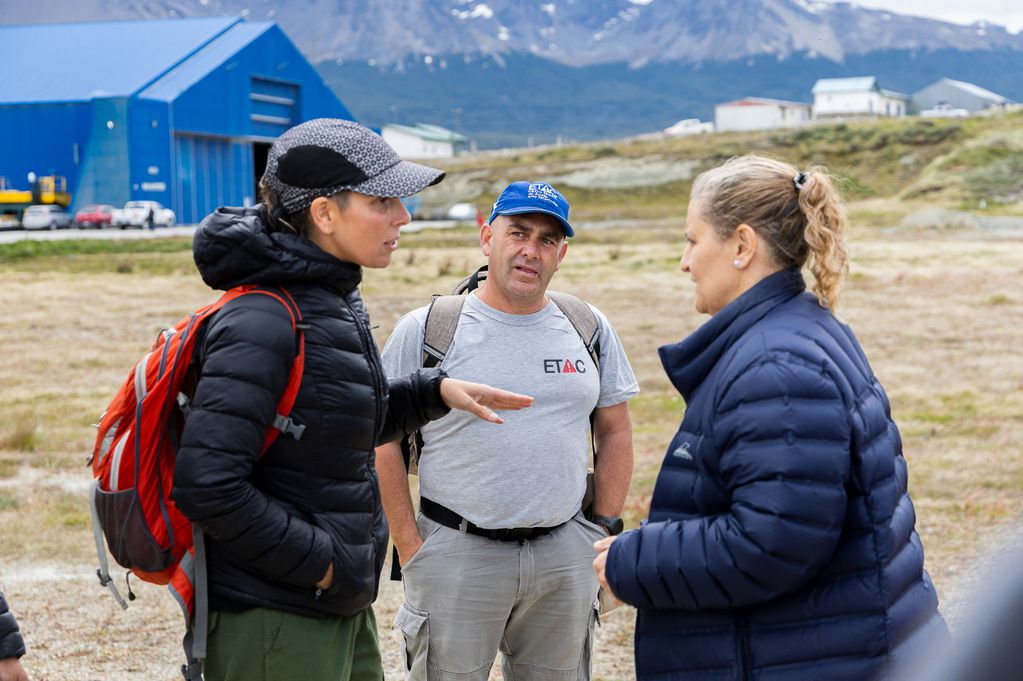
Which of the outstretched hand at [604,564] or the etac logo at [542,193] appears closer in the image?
the outstretched hand at [604,564]

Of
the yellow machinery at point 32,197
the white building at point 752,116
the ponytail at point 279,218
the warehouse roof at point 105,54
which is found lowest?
the ponytail at point 279,218

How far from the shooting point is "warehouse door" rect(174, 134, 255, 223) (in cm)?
4878

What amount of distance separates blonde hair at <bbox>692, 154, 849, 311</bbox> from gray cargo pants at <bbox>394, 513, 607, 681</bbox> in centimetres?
143

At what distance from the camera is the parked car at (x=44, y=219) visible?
44.6 m

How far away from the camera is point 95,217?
45.0 metres

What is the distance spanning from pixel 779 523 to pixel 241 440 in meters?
1.19

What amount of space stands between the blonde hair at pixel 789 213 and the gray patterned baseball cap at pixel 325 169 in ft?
2.51

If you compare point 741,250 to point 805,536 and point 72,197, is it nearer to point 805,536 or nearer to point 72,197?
point 805,536

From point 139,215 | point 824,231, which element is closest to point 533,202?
point 824,231

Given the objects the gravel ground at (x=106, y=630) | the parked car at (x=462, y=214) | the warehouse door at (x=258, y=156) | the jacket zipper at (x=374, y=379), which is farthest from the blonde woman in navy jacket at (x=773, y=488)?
the parked car at (x=462, y=214)

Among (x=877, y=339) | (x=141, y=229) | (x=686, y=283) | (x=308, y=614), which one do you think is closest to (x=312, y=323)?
(x=308, y=614)

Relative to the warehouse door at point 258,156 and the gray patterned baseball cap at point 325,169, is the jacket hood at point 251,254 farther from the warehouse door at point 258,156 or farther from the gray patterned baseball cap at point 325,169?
the warehouse door at point 258,156

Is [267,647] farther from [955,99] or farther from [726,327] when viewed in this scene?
[955,99]

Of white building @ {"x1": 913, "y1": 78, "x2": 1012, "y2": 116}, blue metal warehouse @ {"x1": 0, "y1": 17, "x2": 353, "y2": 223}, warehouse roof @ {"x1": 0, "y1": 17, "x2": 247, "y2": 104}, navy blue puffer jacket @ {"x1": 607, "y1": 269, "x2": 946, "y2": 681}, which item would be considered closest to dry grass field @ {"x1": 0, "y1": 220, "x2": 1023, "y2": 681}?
navy blue puffer jacket @ {"x1": 607, "y1": 269, "x2": 946, "y2": 681}
